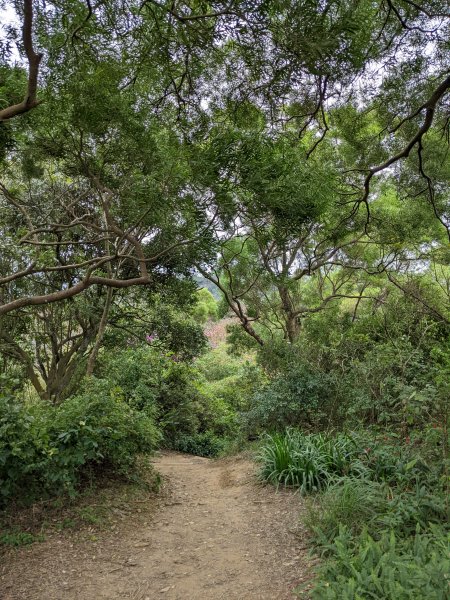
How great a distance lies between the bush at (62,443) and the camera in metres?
4.00

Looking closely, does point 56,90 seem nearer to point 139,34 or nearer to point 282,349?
point 139,34

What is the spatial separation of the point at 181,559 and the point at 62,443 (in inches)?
57.6

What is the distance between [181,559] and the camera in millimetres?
3883

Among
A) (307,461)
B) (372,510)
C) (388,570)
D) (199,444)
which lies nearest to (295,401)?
(307,461)

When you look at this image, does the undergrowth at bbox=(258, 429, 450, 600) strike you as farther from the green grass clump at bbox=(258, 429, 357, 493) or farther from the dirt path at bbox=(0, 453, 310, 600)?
the dirt path at bbox=(0, 453, 310, 600)

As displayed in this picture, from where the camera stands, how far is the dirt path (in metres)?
3.31

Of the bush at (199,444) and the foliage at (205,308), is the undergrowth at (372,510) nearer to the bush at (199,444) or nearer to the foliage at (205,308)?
the bush at (199,444)

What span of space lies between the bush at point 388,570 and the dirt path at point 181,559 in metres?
0.43

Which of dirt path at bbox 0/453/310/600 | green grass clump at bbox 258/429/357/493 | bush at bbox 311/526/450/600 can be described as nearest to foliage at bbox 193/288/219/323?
green grass clump at bbox 258/429/357/493

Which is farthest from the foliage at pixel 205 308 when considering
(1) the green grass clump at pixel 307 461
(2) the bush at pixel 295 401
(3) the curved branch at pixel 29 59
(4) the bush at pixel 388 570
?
(4) the bush at pixel 388 570

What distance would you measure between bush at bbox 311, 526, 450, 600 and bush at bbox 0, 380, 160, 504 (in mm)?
2382

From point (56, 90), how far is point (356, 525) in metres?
4.54

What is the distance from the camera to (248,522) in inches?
181

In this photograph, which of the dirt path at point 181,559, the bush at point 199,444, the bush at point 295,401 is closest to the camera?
the dirt path at point 181,559
